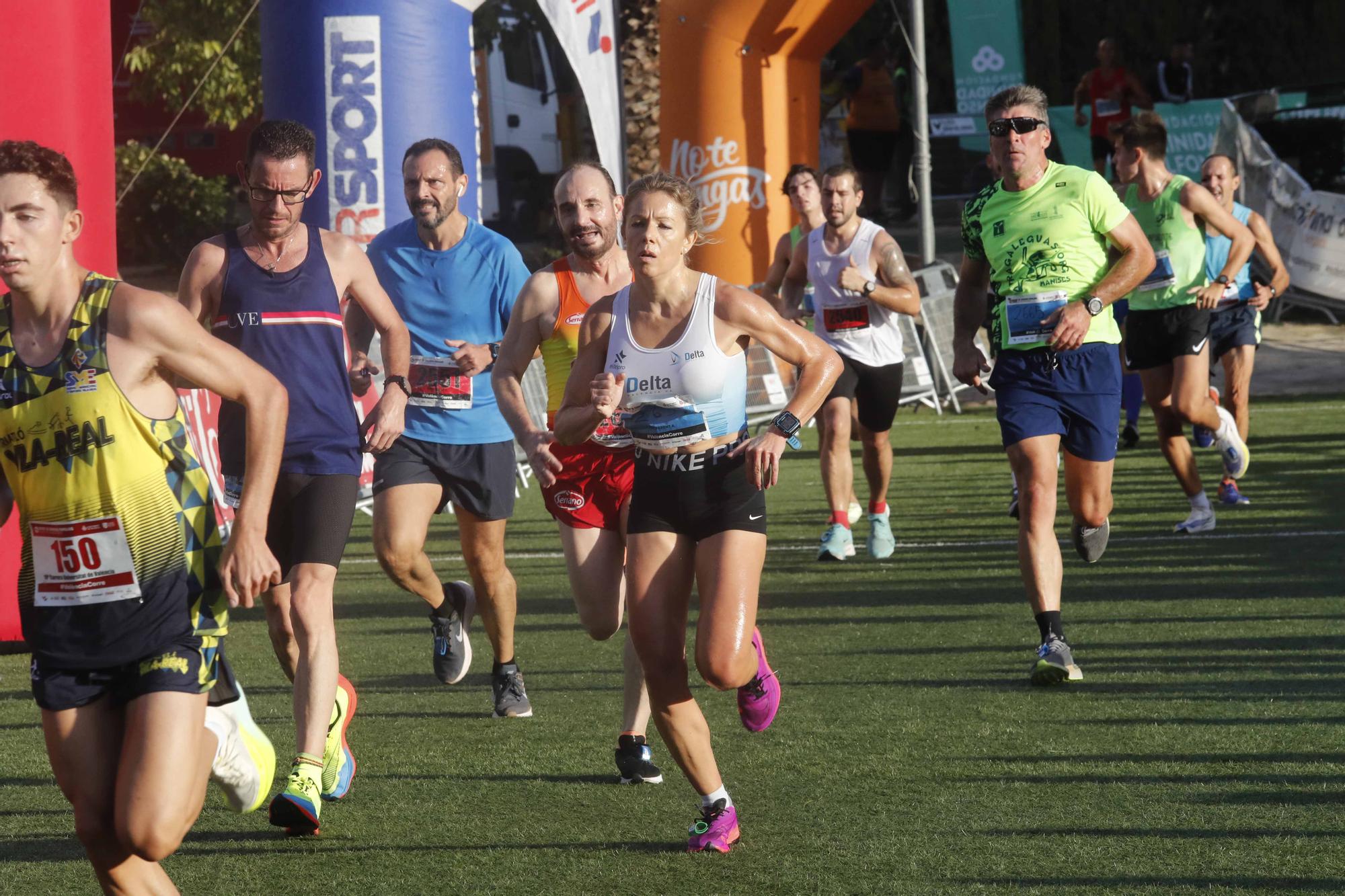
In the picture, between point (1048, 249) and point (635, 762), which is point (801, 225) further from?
point (635, 762)

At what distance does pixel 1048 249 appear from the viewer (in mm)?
6852

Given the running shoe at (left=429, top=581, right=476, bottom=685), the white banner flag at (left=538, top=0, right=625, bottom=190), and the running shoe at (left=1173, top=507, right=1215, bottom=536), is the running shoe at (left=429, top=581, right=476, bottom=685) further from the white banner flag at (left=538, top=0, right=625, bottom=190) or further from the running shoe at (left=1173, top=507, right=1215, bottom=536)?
the white banner flag at (left=538, top=0, right=625, bottom=190)

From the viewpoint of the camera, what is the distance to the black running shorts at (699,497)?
4809 mm

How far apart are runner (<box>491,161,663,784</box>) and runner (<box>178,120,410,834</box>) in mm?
632

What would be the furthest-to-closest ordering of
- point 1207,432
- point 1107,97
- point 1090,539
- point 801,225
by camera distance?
point 1107,97 → point 1207,432 → point 801,225 → point 1090,539

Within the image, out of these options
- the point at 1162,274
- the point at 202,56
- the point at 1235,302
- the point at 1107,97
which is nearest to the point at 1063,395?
the point at 1162,274

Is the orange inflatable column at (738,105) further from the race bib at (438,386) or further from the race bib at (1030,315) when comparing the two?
the race bib at (438,386)

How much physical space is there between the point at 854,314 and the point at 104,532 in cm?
676

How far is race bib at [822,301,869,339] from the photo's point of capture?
9961mm

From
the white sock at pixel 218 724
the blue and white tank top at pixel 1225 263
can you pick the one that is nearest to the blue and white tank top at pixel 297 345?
the white sock at pixel 218 724

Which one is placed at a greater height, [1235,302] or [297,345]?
[1235,302]

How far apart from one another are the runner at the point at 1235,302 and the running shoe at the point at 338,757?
709 centimetres

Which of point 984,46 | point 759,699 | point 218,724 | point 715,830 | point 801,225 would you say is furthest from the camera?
point 984,46

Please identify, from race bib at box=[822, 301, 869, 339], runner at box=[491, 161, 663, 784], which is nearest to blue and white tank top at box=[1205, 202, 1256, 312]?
race bib at box=[822, 301, 869, 339]
